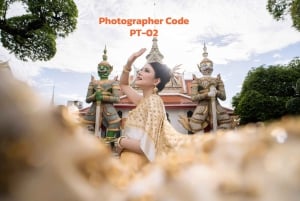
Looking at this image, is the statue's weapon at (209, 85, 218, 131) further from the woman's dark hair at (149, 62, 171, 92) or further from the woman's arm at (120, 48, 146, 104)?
the woman's arm at (120, 48, 146, 104)

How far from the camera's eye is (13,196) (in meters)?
0.18

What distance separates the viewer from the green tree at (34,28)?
251 inches

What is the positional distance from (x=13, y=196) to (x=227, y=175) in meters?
0.13

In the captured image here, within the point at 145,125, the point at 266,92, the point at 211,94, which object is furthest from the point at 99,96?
the point at 145,125

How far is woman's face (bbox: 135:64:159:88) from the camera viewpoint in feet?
8.32

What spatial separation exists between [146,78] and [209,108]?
546 centimetres

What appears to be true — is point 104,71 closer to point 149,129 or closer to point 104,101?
point 104,101

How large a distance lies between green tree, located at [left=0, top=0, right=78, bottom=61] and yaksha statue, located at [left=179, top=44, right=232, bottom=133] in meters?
3.40

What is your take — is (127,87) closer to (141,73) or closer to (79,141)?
(141,73)

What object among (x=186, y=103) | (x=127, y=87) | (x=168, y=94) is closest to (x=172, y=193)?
(x=127, y=87)

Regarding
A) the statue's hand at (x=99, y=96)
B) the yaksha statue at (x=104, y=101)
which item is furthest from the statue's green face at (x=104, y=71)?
the statue's hand at (x=99, y=96)

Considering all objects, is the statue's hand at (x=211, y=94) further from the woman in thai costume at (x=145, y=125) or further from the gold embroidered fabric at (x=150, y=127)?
the gold embroidered fabric at (x=150, y=127)

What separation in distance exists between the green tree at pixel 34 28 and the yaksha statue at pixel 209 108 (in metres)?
3.40

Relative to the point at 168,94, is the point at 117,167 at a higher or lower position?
lower
